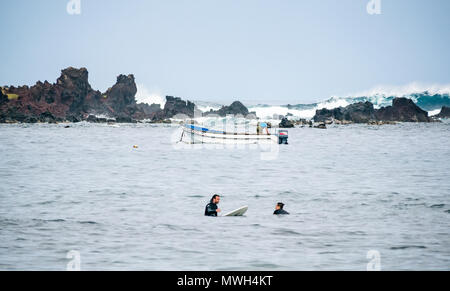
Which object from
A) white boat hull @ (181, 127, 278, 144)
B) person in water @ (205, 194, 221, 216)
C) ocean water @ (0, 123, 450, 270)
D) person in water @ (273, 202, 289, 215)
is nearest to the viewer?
ocean water @ (0, 123, 450, 270)

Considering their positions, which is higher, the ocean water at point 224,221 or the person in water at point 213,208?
the person in water at point 213,208

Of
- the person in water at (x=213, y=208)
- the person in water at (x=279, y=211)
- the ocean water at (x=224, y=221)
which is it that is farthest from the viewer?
the person in water at (x=279, y=211)

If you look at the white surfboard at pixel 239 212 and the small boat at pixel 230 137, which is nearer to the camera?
the white surfboard at pixel 239 212

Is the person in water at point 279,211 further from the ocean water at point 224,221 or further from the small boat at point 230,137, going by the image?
the small boat at point 230,137

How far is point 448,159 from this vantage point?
56125 millimetres

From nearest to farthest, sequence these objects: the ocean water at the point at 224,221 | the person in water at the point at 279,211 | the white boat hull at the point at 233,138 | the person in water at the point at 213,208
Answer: the ocean water at the point at 224,221, the person in water at the point at 213,208, the person in water at the point at 279,211, the white boat hull at the point at 233,138

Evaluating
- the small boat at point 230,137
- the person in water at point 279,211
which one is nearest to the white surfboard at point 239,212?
the person in water at point 279,211

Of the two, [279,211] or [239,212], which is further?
[279,211]

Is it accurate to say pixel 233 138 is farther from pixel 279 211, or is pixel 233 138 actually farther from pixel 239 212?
pixel 239 212

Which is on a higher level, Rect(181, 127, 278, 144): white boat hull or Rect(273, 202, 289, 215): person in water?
Rect(181, 127, 278, 144): white boat hull

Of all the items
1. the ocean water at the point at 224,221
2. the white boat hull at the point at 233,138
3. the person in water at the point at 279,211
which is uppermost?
the white boat hull at the point at 233,138

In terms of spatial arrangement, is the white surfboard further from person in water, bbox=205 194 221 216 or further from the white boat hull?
the white boat hull

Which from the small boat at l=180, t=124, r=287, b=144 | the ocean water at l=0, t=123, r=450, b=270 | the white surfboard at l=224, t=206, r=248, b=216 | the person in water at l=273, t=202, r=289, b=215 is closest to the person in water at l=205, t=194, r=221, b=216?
the ocean water at l=0, t=123, r=450, b=270

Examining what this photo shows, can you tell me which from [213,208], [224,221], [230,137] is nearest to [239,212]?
[213,208]
